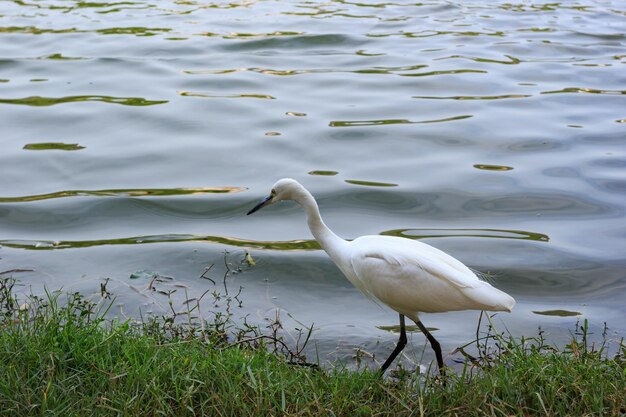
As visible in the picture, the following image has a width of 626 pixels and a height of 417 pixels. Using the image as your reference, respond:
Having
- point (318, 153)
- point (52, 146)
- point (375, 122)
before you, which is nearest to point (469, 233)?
point (318, 153)

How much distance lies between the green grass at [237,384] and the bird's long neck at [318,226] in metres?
0.86

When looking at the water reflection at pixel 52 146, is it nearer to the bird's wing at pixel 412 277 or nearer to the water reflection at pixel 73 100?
the water reflection at pixel 73 100

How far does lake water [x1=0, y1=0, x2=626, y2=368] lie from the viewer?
22.0ft

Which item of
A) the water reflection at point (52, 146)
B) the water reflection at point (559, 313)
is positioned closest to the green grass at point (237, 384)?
the water reflection at point (559, 313)

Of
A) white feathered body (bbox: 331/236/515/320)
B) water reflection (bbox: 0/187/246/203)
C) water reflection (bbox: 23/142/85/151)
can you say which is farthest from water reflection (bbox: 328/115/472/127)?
white feathered body (bbox: 331/236/515/320)

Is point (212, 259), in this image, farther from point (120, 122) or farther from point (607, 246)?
point (120, 122)

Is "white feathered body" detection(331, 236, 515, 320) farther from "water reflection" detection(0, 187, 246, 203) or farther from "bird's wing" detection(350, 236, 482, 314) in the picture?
"water reflection" detection(0, 187, 246, 203)

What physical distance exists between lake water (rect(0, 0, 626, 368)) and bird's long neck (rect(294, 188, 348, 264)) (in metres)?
0.68

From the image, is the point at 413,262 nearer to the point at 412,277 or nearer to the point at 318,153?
the point at 412,277

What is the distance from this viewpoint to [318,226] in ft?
17.6

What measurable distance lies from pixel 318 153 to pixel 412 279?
437 cm

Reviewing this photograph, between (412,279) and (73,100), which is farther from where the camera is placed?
(73,100)

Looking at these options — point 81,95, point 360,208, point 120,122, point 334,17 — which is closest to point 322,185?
point 360,208

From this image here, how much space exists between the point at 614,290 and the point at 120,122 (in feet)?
18.3
